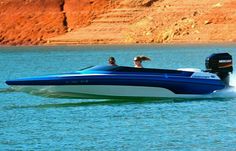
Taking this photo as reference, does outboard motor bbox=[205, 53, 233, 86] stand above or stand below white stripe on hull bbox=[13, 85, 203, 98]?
above

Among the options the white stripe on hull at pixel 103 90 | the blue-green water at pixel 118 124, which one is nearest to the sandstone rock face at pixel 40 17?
the blue-green water at pixel 118 124

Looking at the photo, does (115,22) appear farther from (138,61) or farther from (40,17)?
(138,61)

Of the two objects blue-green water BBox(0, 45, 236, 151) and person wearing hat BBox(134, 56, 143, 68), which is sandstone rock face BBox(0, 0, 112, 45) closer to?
blue-green water BBox(0, 45, 236, 151)

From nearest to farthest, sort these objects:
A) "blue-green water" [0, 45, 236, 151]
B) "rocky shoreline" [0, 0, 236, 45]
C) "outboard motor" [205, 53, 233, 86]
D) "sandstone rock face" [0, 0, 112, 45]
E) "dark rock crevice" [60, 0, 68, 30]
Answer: "blue-green water" [0, 45, 236, 151] → "outboard motor" [205, 53, 233, 86] → "rocky shoreline" [0, 0, 236, 45] → "sandstone rock face" [0, 0, 112, 45] → "dark rock crevice" [60, 0, 68, 30]

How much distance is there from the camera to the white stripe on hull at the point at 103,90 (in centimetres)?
3344

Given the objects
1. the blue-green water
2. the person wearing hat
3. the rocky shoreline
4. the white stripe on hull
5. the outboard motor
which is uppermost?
the rocky shoreline

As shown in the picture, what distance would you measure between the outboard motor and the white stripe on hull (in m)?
1.61

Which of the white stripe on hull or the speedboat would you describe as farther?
the white stripe on hull

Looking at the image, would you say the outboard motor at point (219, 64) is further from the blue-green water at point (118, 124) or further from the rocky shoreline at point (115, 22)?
the rocky shoreline at point (115, 22)

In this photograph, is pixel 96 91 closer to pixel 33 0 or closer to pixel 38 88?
pixel 38 88

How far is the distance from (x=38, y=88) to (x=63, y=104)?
1.56 meters

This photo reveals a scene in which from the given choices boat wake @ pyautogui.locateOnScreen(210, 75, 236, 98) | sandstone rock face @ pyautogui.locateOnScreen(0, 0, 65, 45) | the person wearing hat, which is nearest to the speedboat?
boat wake @ pyautogui.locateOnScreen(210, 75, 236, 98)

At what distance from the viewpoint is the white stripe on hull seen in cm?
3344

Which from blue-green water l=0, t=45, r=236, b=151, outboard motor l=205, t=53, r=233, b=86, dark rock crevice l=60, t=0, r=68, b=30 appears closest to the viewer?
blue-green water l=0, t=45, r=236, b=151
